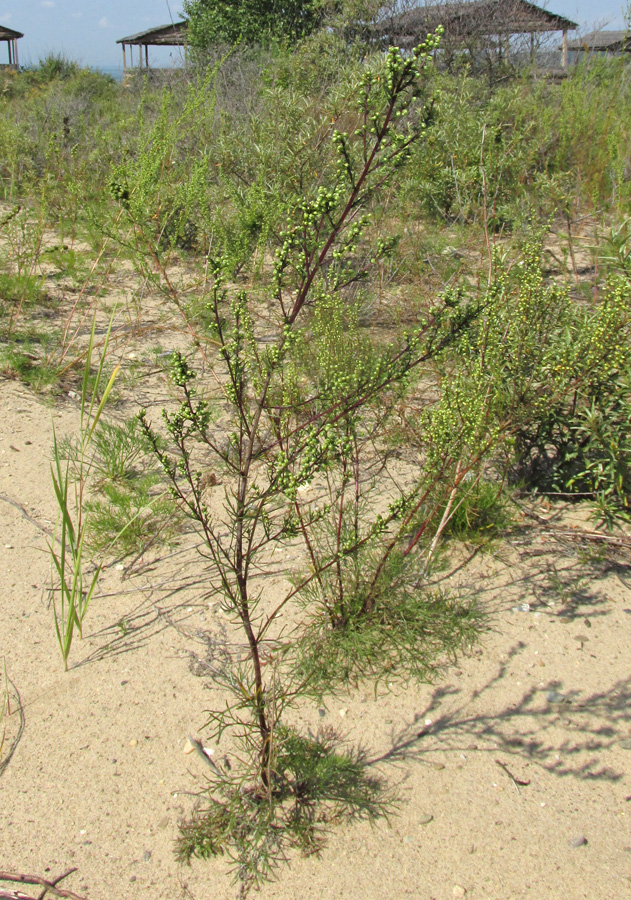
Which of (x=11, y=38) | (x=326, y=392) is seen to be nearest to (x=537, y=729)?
(x=326, y=392)

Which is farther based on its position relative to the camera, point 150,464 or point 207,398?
point 207,398

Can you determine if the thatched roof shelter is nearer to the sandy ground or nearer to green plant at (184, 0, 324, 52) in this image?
the sandy ground

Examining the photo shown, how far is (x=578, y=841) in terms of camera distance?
1.83m

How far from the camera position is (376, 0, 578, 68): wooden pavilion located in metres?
9.56

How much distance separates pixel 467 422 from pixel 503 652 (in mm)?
790

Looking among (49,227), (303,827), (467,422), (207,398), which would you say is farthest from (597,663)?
(49,227)

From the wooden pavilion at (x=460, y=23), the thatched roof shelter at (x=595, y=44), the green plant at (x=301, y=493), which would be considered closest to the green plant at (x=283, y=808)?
the green plant at (x=301, y=493)

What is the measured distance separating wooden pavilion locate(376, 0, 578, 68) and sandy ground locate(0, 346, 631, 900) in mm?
8918

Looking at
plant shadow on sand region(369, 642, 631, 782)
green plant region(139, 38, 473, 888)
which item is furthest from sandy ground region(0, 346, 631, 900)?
green plant region(139, 38, 473, 888)

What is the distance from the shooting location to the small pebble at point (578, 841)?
1827mm

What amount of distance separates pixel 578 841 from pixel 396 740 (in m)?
0.54

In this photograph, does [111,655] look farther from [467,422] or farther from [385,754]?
[467,422]

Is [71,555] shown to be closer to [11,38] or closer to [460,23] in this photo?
[460,23]

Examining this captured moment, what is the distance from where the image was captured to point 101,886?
1.75 m
